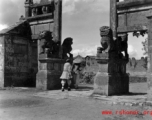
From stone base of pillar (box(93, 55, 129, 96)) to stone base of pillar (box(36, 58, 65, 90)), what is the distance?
10.2 feet

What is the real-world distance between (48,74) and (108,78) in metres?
3.64

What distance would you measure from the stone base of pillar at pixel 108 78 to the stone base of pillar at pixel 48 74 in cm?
311

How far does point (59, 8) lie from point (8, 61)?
4.02 metres

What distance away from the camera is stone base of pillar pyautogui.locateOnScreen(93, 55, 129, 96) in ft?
29.8

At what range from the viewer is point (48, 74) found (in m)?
11.6

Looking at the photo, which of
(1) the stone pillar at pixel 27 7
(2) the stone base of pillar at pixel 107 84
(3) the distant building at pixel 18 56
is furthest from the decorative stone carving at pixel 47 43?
(2) the stone base of pillar at pixel 107 84

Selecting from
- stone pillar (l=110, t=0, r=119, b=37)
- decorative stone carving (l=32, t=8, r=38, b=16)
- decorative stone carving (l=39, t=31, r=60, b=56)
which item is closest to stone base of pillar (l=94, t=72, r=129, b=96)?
stone pillar (l=110, t=0, r=119, b=37)

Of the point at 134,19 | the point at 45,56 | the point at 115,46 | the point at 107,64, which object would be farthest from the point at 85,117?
the point at 45,56

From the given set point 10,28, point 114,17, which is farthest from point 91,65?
point 114,17

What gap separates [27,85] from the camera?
1388cm

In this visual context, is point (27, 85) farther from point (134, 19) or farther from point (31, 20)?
point (134, 19)

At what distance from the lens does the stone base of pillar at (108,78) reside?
9.09 m

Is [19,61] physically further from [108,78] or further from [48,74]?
[108,78]

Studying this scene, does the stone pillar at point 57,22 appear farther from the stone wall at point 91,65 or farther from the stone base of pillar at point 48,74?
the stone wall at point 91,65
